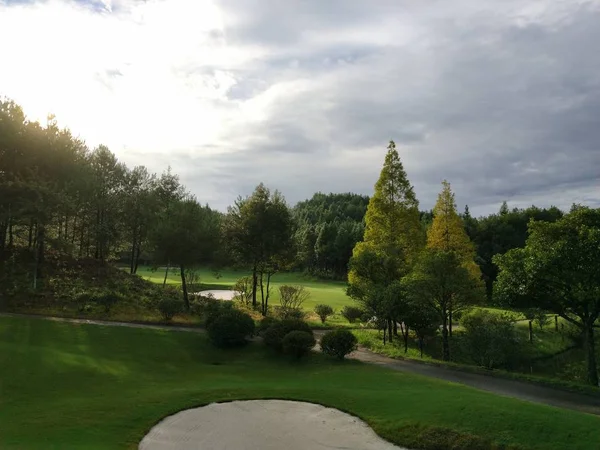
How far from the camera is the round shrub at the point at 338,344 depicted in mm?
23672

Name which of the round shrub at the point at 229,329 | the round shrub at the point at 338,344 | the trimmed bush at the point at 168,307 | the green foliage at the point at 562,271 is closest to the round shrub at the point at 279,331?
the round shrub at the point at 338,344

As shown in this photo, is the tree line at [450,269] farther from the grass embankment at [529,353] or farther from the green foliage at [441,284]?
the grass embankment at [529,353]

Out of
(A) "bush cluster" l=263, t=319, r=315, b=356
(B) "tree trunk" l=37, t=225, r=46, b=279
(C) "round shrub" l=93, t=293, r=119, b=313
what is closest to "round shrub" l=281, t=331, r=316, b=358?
(A) "bush cluster" l=263, t=319, r=315, b=356

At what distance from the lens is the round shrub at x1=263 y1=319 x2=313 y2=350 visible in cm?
2456

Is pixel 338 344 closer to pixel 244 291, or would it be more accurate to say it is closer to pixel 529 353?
pixel 529 353

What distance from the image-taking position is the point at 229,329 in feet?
82.6

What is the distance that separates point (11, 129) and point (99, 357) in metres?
22.1

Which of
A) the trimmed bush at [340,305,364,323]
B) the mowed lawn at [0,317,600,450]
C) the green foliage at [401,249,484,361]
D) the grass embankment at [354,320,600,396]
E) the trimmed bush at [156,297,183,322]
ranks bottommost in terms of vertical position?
the grass embankment at [354,320,600,396]

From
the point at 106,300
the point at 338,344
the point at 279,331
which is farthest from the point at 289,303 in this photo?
the point at 338,344

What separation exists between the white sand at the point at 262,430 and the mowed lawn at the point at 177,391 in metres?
0.52

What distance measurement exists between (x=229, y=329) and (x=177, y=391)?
7.46 metres

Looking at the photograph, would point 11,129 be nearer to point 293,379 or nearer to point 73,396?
point 73,396

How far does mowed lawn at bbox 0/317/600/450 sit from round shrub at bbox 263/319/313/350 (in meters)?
0.70

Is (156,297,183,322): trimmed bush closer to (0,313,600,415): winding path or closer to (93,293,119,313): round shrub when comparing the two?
(93,293,119,313): round shrub
